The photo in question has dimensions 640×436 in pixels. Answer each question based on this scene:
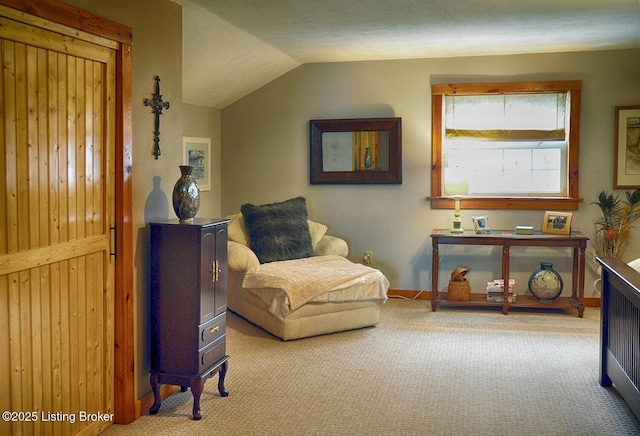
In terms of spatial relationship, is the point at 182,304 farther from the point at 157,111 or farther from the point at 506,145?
the point at 506,145

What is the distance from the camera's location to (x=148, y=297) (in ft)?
12.3

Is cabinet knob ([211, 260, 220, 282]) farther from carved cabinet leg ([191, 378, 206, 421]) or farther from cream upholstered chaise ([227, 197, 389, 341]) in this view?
cream upholstered chaise ([227, 197, 389, 341])

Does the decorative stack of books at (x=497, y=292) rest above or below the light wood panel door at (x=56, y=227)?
below

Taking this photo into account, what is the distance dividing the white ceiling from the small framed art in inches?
58.0

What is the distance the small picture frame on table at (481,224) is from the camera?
241 inches

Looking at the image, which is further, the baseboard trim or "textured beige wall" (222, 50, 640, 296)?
the baseboard trim

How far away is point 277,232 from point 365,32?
1825mm

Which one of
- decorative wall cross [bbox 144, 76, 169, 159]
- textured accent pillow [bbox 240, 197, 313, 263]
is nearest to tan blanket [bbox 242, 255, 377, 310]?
textured accent pillow [bbox 240, 197, 313, 263]

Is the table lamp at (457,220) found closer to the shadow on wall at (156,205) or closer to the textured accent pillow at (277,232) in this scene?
the textured accent pillow at (277,232)

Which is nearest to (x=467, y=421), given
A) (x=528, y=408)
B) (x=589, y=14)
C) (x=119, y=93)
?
(x=528, y=408)

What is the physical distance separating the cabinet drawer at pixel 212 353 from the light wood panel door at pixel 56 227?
0.49 meters

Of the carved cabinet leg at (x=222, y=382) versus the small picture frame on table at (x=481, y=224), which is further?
the small picture frame on table at (x=481, y=224)

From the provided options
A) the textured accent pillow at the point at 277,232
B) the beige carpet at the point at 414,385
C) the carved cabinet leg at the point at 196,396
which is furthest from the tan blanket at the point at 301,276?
the carved cabinet leg at the point at 196,396

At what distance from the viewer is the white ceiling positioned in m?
4.39
